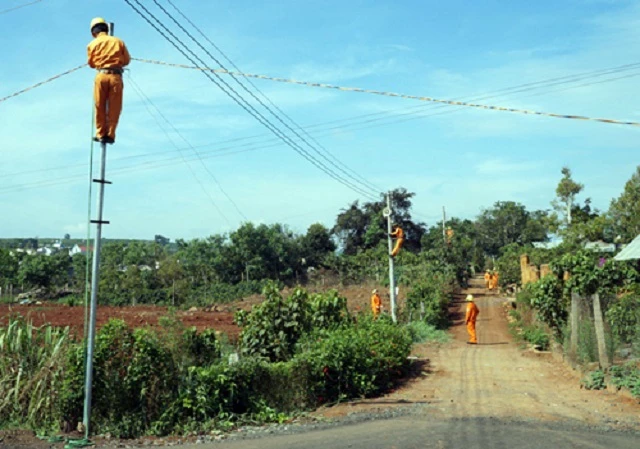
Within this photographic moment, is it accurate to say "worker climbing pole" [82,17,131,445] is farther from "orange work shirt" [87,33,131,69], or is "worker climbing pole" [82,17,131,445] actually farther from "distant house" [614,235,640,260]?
"distant house" [614,235,640,260]

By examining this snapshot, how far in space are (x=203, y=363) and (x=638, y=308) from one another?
28.9 ft

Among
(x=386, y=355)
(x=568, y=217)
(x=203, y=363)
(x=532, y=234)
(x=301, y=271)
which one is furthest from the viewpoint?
(x=532, y=234)

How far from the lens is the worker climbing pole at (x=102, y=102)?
1059cm

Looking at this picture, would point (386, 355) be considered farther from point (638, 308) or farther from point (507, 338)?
point (507, 338)

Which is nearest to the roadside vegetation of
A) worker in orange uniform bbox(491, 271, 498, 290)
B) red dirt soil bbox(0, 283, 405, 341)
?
red dirt soil bbox(0, 283, 405, 341)

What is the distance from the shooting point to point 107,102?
35.6ft

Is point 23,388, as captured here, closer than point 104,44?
No

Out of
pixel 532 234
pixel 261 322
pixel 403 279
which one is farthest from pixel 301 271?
pixel 261 322

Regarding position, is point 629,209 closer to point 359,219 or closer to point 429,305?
point 429,305

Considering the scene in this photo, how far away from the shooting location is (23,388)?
1135cm

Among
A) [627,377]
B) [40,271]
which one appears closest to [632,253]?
[627,377]

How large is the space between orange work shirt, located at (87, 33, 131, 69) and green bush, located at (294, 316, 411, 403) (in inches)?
256

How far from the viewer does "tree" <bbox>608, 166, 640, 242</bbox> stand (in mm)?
37562

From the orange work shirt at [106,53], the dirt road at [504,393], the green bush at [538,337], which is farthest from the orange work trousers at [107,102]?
the green bush at [538,337]
